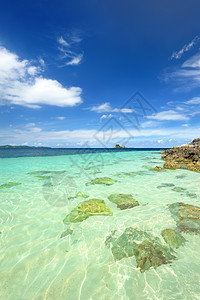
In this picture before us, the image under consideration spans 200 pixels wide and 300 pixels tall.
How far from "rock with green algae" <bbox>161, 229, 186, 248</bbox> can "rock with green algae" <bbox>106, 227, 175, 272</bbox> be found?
0.76 ft

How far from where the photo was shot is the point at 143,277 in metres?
2.63

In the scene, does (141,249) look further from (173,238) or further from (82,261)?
(82,261)

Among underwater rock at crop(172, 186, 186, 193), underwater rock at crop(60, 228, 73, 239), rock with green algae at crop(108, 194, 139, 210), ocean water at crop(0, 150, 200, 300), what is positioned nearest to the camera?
ocean water at crop(0, 150, 200, 300)

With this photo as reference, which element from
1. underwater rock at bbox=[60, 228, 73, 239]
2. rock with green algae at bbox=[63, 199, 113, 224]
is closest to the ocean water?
underwater rock at bbox=[60, 228, 73, 239]

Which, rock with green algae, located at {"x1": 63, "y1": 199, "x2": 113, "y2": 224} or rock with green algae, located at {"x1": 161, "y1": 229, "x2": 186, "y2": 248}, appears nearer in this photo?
rock with green algae, located at {"x1": 161, "y1": 229, "x2": 186, "y2": 248}

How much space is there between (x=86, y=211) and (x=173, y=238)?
295cm

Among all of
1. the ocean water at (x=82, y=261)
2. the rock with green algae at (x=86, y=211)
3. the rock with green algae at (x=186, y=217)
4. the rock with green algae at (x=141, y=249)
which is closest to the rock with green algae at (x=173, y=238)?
the ocean water at (x=82, y=261)

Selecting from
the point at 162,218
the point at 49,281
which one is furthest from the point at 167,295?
the point at 162,218

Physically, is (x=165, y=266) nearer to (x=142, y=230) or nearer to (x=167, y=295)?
(x=167, y=295)

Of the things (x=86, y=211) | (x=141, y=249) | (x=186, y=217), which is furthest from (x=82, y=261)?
(x=186, y=217)

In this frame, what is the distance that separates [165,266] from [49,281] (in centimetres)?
232

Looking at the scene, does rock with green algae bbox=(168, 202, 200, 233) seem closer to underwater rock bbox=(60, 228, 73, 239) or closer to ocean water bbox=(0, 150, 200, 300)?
ocean water bbox=(0, 150, 200, 300)

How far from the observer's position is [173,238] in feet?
11.8

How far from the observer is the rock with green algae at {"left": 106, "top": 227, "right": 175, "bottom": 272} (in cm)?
292
